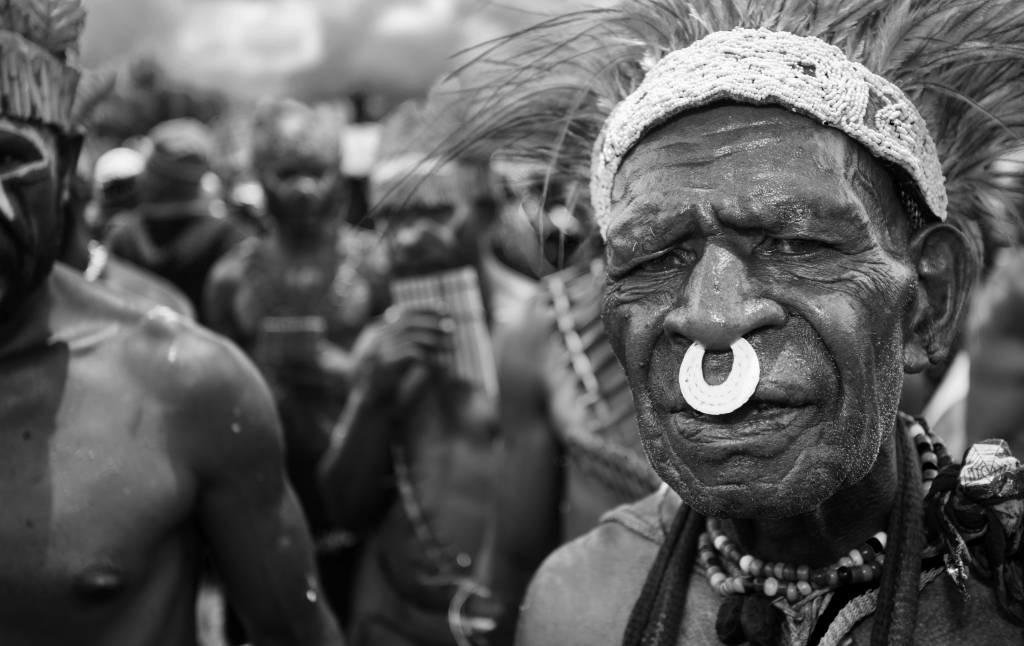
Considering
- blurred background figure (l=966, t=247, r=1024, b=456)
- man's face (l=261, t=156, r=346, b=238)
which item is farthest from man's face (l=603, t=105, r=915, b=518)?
man's face (l=261, t=156, r=346, b=238)

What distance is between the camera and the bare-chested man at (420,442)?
4.59 metres

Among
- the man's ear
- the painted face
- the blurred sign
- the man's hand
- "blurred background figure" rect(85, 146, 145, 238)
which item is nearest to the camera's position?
the man's ear

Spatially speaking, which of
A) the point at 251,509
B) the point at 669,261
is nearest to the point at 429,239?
the point at 251,509

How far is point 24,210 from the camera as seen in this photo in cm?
256

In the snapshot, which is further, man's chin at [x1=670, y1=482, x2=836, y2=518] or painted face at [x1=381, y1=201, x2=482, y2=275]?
painted face at [x1=381, y1=201, x2=482, y2=275]

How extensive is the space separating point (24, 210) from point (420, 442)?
→ 232 centimetres

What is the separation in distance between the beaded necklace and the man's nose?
444 millimetres

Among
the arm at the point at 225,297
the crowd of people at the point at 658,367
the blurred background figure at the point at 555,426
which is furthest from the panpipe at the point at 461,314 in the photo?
the arm at the point at 225,297

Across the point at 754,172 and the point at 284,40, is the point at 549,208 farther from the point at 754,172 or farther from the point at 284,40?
the point at 284,40

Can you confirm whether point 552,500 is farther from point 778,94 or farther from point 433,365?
point 778,94

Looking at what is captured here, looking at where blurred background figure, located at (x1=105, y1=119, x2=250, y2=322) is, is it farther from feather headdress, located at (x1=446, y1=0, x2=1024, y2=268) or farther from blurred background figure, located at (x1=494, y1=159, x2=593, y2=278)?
feather headdress, located at (x1=446, y1=0, x2=1024, y2=268)

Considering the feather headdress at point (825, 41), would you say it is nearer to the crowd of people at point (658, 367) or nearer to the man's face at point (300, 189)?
the crowd of people at point (658, 367)

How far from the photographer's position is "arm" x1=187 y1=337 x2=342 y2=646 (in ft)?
8.94

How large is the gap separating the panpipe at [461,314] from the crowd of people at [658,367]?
54cm
